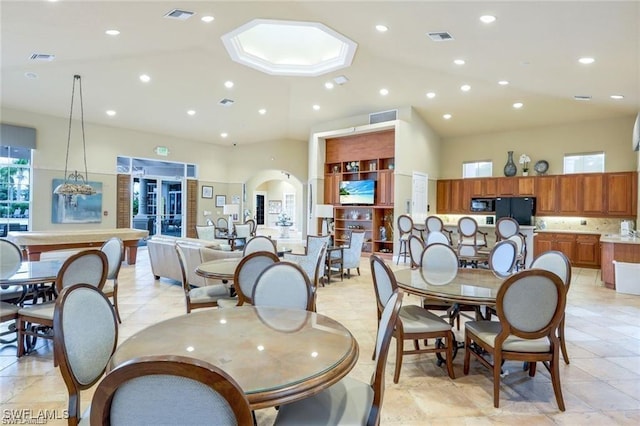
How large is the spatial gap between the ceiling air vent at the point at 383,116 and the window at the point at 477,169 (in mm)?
2813

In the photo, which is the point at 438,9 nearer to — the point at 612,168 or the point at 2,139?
the point at 612,168

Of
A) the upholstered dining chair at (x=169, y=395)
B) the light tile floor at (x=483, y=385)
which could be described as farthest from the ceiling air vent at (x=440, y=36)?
the upholstered dining chair at (x=169, y=395)

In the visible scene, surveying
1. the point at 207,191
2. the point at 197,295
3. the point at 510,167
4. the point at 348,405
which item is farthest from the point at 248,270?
the point at 207,191

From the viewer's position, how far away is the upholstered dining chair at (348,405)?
161 centimetres

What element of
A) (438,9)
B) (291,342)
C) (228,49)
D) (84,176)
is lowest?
(291,342)

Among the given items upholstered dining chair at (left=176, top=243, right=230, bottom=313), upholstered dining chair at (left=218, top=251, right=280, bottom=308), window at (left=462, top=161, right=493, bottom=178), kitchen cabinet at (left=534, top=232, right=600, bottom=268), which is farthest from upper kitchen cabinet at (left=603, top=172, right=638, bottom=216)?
upholstered dining chair at (left=176, top=243, right=230, bottom=313)

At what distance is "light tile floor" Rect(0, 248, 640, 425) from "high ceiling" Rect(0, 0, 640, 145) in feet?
11.8

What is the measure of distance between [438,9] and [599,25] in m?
1.87

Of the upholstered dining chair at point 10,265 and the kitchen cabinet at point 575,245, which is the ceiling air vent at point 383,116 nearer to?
the kitchen cabinet at point 575,245

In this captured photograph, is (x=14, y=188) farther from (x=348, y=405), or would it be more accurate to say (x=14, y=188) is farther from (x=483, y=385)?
(x=483, y=385)

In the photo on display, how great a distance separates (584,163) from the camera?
868cm

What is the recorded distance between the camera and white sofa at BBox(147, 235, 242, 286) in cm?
514

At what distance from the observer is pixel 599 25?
4277 millimetres

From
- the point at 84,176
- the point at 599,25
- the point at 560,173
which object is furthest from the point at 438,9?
the point at 84,176
